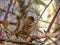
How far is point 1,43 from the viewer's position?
1110 mm

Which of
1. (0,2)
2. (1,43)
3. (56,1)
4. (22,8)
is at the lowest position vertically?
(1,43)

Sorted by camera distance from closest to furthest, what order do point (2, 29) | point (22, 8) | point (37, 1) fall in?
point (2, 29)
point (22, 8)
point (37, 1)

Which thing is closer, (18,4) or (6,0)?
(18,4)

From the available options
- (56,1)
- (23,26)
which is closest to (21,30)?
(23,26)

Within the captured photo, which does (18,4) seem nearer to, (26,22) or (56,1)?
(26,22)

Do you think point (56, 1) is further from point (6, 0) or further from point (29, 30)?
point (6, 0)

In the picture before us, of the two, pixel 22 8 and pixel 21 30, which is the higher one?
pixel 22 8

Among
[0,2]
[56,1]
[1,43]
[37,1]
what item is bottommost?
[1,43]

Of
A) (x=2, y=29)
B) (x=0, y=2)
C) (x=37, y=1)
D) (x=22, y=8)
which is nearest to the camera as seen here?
(x=2, y=29)

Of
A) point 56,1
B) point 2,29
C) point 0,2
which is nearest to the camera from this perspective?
point 2,29

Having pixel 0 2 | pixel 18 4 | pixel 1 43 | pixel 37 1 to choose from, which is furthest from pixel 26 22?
pixel 0 2

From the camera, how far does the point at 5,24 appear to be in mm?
1144

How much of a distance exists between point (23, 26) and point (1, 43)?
0.13m

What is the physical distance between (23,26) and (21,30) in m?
0.02
